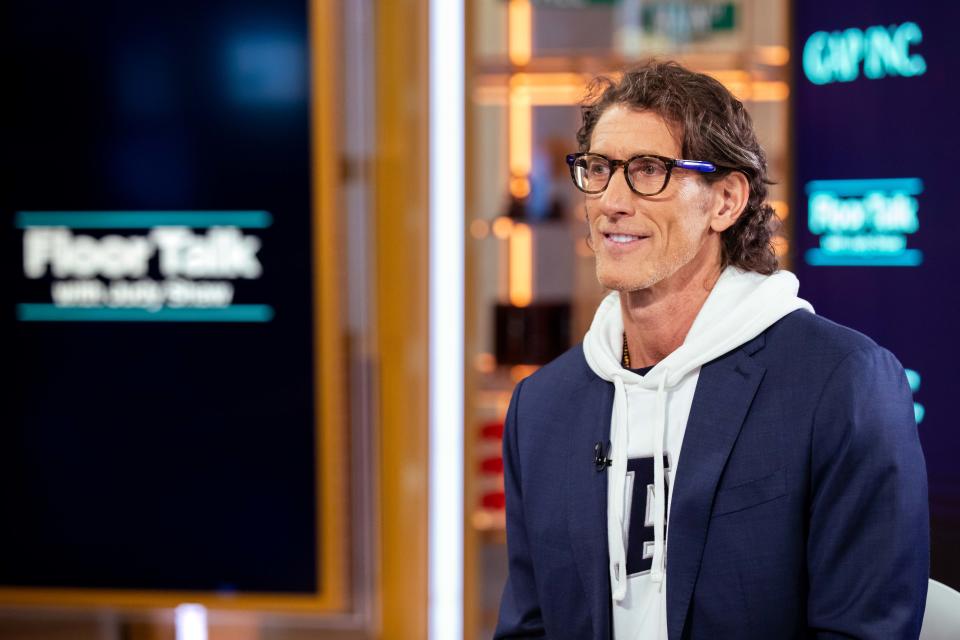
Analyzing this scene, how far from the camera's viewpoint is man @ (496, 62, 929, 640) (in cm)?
125

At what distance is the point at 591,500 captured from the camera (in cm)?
142

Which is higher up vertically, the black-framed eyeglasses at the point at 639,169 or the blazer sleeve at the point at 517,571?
the black-framed eyeglasses at the point at 639,169

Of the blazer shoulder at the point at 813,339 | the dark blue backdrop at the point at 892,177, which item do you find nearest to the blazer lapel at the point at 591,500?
the blazer shoulder at the point at 813,339

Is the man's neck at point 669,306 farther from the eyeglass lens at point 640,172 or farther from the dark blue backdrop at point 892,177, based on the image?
the dark blue backdrop at point 892,177

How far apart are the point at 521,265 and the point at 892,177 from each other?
1.27m

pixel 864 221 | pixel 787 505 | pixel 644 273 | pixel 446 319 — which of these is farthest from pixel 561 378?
pixel 446 319

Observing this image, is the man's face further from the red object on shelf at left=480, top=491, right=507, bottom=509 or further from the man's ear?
the red object on shelf at left=480, top=491, right=507, bottom=509

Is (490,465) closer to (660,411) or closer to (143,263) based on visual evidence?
(143,263)

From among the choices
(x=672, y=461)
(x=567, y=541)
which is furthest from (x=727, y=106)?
(x=567, y=541)

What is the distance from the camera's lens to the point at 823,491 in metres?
1.27

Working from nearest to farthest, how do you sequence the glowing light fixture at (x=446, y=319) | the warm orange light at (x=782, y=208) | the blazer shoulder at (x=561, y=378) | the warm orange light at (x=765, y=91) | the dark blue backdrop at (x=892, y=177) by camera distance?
1. the blazer shoulder at (x=561, y=378)
2. the dark blue backdrop at (x=892, y=177)
3. the warm orange light at (x=782, y=208)
4. the warm orange light at (x=765, y=91)
5. the glowing light fixture at (x=446, y=319)

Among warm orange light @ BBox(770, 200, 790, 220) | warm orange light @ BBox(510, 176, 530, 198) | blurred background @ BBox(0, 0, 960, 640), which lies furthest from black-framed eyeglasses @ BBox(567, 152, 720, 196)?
warm orange light @ BBox(510, 176, 530, 198)

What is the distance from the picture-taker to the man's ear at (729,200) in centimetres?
135

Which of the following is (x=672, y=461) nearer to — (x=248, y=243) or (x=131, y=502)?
(x=248, y=243)
